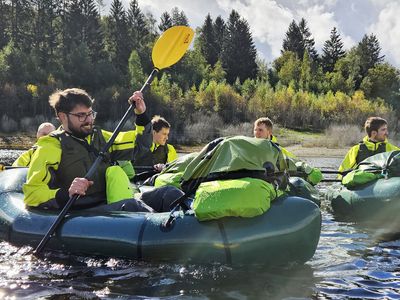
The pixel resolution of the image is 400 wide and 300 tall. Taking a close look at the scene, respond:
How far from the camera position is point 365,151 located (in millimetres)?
7020

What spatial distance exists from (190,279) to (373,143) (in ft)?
14.3

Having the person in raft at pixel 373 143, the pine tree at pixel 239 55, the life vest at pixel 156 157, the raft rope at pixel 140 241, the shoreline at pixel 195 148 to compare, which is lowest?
the shoreline at pixel 195 148

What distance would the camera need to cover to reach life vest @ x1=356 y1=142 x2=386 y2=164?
273 inches

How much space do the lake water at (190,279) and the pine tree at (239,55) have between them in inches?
2167

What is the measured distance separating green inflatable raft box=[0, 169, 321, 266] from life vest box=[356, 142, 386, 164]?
356cm

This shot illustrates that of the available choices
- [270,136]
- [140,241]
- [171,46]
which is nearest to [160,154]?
[270,136]

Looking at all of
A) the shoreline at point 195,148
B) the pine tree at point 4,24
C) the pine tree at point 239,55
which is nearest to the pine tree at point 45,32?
the pine tree at point 4,24

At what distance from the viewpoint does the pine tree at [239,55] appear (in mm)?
58688

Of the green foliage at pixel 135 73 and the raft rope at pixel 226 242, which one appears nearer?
the raft rope at pixel 226 242

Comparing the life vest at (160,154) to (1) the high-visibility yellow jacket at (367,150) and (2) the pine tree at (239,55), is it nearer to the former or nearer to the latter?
(1) the high-visibility yellow jacket at (367,150)

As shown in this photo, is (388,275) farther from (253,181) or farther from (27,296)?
(27,296)

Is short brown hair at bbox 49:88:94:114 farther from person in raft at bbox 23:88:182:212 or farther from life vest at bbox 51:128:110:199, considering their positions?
life vest at bbox 51:128:110:199

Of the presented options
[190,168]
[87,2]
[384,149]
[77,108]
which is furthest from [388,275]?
[87,2]

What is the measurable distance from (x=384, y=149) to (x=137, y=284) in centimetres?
461
